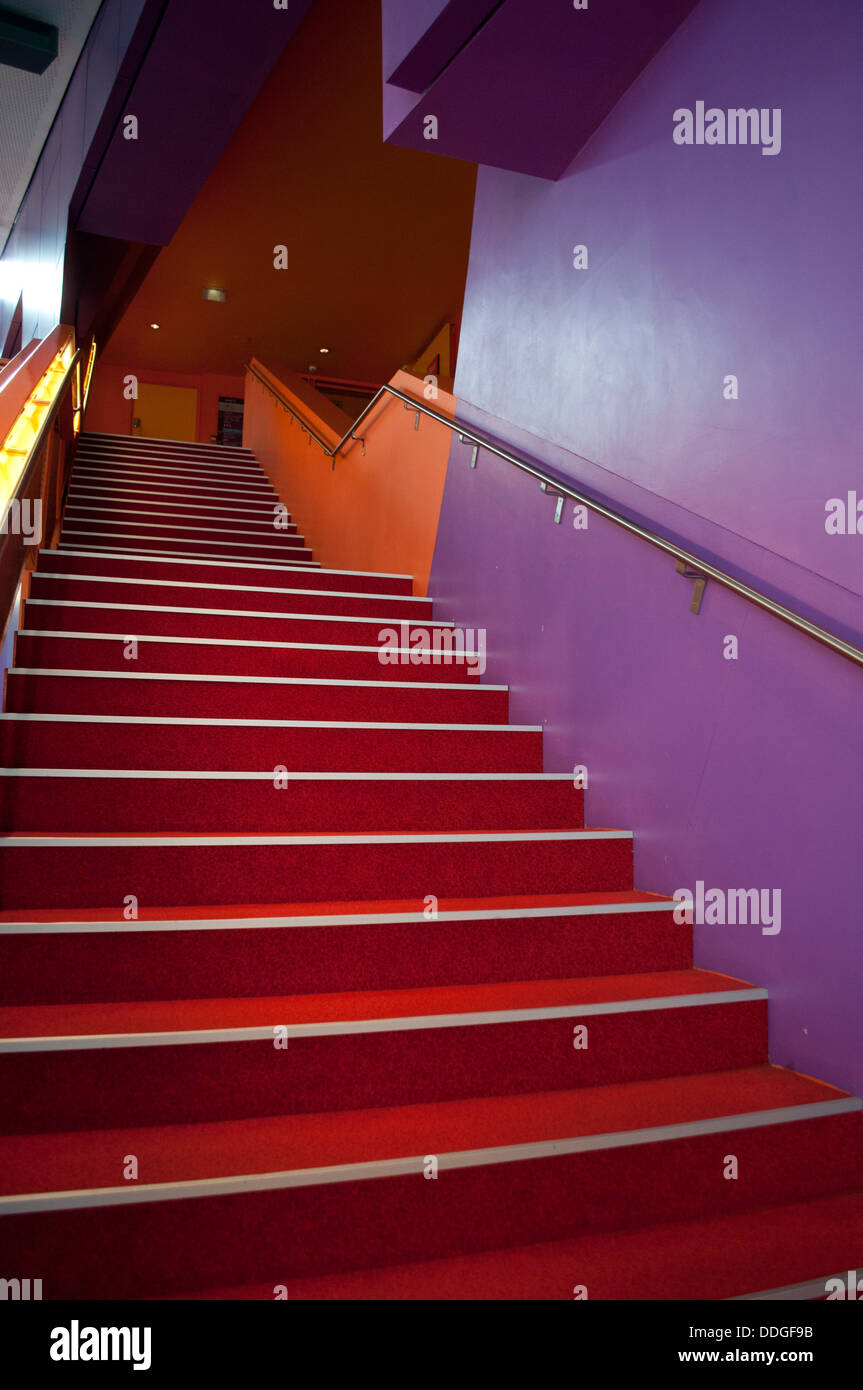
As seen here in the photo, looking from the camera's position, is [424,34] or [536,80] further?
[536,80]

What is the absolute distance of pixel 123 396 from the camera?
12094 mm

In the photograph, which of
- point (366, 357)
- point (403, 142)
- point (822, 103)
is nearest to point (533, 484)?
point (403, 142)

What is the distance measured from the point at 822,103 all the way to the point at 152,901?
2.53 m

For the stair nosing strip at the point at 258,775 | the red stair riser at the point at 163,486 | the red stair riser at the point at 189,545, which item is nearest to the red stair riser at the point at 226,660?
the stair nosing strip at the point at 258,775

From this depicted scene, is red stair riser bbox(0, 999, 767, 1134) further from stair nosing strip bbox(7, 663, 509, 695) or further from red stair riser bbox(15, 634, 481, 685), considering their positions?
red stair riser bbox(15, 634, 481, 685)

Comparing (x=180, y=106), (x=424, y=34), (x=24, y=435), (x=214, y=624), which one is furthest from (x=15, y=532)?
(x=180, y=106)

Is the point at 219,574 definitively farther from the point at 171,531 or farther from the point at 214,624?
the point at 171,531

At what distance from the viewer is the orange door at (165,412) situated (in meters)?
12.4

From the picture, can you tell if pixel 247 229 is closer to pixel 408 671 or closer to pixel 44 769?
pixel 408 671

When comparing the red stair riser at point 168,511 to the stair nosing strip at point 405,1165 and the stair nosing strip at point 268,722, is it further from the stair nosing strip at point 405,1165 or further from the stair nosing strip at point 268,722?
the stair nosing strip at point 405,1165

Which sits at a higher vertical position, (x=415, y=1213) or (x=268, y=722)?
(x=268, y=722)

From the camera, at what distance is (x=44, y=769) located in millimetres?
2486

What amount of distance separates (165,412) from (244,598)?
9.72 m

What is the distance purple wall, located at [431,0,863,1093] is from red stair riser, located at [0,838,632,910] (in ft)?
0.83
